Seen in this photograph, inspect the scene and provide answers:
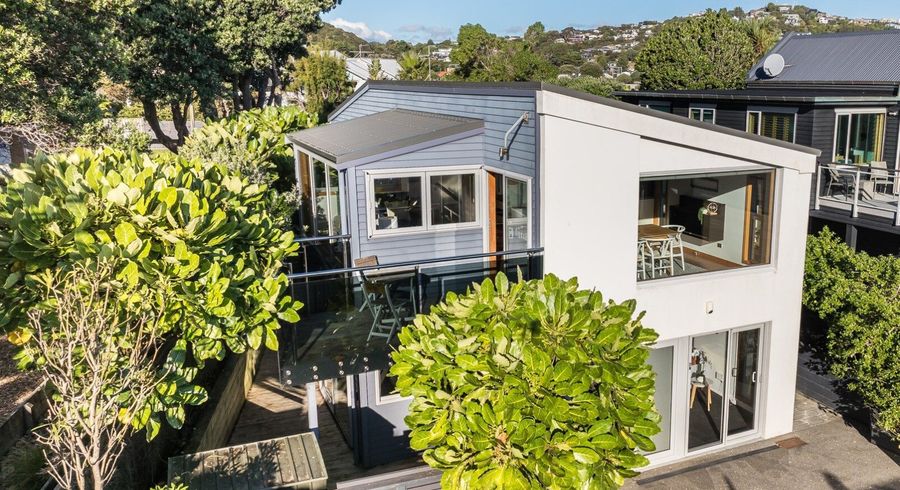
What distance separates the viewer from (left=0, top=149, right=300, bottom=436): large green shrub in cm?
566

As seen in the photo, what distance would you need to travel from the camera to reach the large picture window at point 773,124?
15430 mm

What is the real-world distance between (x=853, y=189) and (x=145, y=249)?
1355 centimetres

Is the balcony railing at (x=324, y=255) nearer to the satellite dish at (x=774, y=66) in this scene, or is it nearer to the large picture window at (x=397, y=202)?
the large picture window at (x=397, y=202)

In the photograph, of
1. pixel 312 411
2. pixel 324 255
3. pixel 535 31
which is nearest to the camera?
pixel 312 411

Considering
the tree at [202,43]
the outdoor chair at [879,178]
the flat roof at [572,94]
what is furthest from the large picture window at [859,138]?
the tree at [202,43]

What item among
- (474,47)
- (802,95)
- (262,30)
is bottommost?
(802,95)

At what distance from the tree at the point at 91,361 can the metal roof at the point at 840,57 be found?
18.2 metres

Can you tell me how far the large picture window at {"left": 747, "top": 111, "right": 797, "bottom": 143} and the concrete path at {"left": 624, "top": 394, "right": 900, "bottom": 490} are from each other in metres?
7.08

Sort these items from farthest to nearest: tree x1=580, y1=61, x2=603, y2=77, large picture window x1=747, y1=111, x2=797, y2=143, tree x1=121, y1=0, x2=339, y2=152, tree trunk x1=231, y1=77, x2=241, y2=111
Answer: tree x1=580, y1=61, x2=603, y2=77 → tree trunk x1=231, y1=77, x2=241, y2=111 → tree x1=121, y1=0, x2=339, y2=152 → large picture window x1=747, y1=111, x2=797, y2=143

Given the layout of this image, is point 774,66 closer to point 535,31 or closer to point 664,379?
point 664,379


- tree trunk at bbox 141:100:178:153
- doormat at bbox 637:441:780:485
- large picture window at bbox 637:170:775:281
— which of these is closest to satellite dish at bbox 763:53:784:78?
large picture window at bbox 637:170:775:281

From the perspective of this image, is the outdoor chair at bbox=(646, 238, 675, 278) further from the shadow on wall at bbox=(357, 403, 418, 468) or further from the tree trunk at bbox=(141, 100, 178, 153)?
the tree trunk at bbox=(141, 100, 178, 153)

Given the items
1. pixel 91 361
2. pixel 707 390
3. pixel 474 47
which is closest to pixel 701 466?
pixel 707 390

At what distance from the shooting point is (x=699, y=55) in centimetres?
3553
